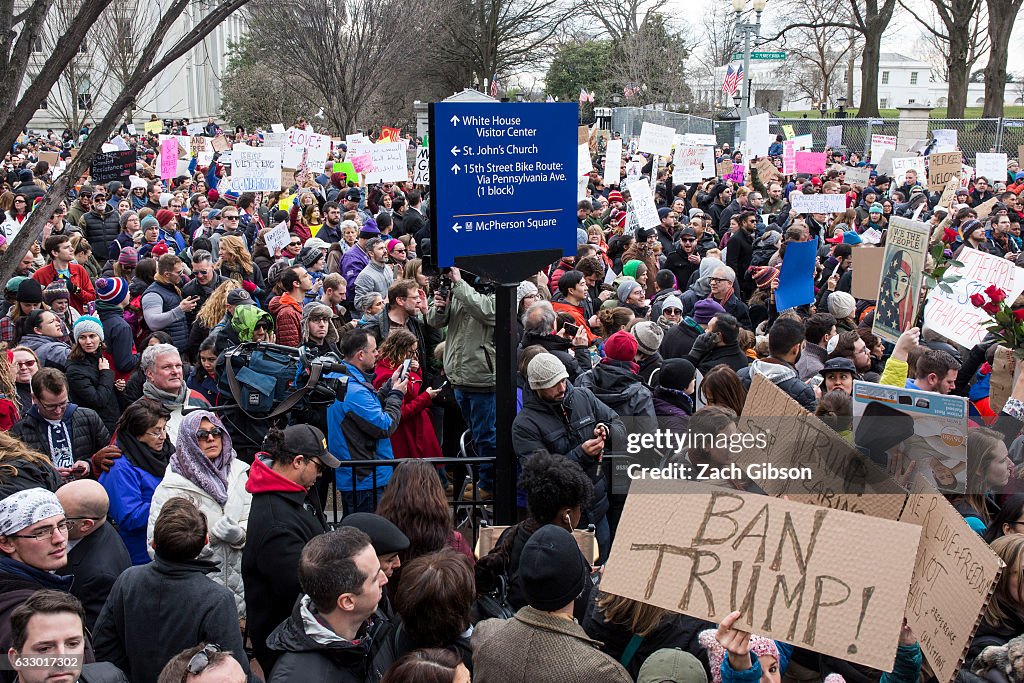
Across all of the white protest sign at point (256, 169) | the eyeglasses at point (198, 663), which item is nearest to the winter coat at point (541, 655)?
the eyeglasses at point (198, 663)

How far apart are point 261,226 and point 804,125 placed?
2298cm

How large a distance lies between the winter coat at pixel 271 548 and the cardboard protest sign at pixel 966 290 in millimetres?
4465

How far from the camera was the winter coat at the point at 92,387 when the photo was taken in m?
6.44

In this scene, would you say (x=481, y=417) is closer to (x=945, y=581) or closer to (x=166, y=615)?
(x=166, y=615)

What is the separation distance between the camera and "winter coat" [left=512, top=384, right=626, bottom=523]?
509cm

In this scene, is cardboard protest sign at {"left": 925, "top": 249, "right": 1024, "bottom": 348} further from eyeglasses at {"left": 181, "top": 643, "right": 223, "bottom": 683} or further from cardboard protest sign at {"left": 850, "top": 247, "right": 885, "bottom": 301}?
eyeglasses at {"left": 181, "top": 643, "right": 223, "bottom": 683}

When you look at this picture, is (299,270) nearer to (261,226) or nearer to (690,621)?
(690,621)

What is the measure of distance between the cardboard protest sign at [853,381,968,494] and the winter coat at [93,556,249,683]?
2768 millimetres

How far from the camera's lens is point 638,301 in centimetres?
→ 817

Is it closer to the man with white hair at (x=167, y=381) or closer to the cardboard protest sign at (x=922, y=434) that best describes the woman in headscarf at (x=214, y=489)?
the man with white hair at (x=167, y=381)

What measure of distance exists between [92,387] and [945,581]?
5533mm

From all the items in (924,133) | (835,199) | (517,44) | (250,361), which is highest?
(517,44)

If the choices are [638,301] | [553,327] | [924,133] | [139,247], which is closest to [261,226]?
[139,247]

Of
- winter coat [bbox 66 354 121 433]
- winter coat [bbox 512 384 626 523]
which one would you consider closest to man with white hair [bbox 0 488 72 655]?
winter coat [bbox 512 384 626 523]
